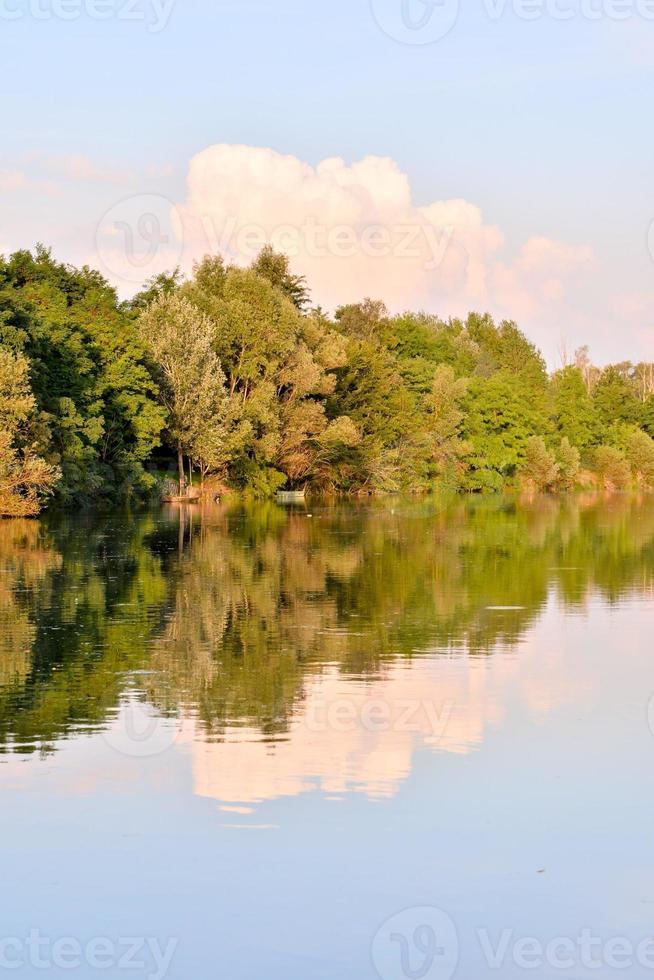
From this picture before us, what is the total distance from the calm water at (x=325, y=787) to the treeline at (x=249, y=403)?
1280 inches

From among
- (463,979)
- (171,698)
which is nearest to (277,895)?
(463,979)

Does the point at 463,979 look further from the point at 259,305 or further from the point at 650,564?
the point at 259,305

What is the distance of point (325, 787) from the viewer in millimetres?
10961

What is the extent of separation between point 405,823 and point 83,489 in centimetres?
5482

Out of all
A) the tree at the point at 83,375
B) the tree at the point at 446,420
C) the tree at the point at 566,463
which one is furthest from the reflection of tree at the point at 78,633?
the tree at the point at 566,463

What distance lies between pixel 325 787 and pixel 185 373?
64688 millimetres

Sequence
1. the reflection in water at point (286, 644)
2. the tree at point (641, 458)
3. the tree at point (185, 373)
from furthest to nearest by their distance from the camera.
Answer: the tree at point (641, 458), the tree at point (185, 373), the reflection in water at point (286, 644)

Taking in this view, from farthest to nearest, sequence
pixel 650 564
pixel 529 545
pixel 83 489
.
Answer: pixel 83 489, pixel 529 545, pixel 650 564

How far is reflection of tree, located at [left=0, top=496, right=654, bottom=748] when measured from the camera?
49.3 feet

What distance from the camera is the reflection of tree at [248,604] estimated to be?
49.3 ft

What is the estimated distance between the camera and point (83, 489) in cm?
6356

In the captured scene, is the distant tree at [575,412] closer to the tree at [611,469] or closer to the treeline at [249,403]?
the treeline at [249,403]

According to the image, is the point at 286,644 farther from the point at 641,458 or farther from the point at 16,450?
the point at 641,458

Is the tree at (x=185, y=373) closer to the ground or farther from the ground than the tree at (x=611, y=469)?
farther from the ground
